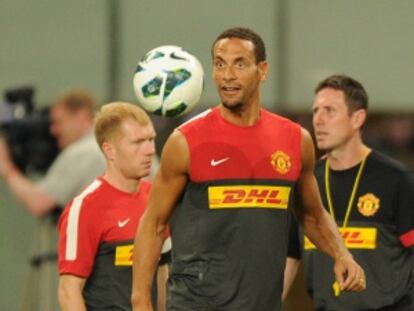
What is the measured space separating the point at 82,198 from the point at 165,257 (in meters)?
0.52

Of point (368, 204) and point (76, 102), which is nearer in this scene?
point (368, 204)

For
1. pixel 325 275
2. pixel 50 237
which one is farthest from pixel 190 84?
pixel 50 237

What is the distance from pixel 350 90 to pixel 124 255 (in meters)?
1.83

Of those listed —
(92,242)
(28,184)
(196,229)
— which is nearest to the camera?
(196,229)

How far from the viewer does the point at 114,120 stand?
722 centimetres

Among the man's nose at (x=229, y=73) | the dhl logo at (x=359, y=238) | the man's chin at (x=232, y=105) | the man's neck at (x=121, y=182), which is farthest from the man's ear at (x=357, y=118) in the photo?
the man's nose at (x=229, y=73)

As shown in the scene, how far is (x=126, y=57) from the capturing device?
12328 millimetres

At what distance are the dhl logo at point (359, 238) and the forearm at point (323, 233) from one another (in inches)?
33.6

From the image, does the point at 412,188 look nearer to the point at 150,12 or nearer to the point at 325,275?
the point at 325,275

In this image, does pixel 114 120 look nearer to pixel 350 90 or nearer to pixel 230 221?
pixel 230 221

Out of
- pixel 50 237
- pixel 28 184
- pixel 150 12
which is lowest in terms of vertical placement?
pixel 50 237

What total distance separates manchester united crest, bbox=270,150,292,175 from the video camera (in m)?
3.98

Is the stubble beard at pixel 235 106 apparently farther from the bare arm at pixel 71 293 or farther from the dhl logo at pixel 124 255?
the bare arm at pixel 71 293

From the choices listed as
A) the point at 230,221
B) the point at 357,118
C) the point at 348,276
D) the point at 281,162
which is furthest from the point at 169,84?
the point at 357,118
